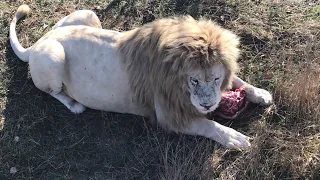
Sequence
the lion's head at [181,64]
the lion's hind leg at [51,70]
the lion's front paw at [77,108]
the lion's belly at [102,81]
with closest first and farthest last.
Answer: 1. the lion's head at [181,64]
2. the lion's belly at [102,81]
3. the lion's hind leg at [51,70]
4. the lion's front paw at [77,108]

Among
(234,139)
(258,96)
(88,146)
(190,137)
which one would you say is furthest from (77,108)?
(258,96)

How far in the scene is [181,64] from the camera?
412cm

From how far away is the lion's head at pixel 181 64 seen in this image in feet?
13.4

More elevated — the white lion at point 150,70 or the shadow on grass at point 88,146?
the white lion at point 150,70

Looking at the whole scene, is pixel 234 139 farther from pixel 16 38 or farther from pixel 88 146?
pixel 16 38

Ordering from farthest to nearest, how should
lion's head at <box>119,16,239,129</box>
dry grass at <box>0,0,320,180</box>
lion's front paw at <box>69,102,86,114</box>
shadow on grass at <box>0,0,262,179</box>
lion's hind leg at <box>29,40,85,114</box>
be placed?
1. lion's front paw at <box>69,102,86,114</box>
2. lion's hind leg at <box>29,40,85,114</box>
3. shadow on grass at <box>0,0,262,179</box>
4. dry grass at <box>0,0,320,180</box>
5. lion's head at <box>119,16,239,129</box>

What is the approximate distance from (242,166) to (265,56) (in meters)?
1.43

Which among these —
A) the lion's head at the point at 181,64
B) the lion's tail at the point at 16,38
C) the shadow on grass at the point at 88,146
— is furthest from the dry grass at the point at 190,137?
the lion's head at the point at 181,64

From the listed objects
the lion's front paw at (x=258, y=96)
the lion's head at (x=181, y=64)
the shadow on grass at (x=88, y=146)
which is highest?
the lion's head at (x=181, y=64)

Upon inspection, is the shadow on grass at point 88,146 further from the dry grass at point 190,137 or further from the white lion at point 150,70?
the white lion at point 150,70

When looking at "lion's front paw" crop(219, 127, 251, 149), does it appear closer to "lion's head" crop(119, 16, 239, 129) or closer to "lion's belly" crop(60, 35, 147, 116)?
"lion's head" crop(119, 16, 239, 129)

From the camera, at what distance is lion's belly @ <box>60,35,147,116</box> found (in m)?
4.75

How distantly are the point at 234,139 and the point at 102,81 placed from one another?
1.32 metres

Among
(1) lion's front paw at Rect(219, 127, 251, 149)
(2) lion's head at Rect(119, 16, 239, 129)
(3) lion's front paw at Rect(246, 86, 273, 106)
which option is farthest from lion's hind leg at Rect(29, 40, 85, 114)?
(3) lion's front paw at Rect(246, 86, 273, 106)
